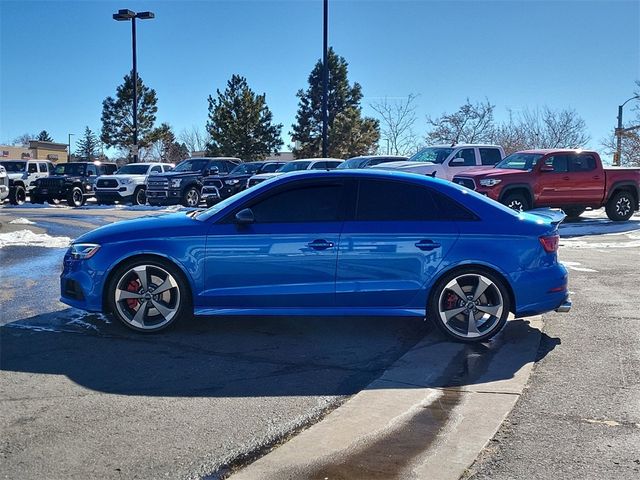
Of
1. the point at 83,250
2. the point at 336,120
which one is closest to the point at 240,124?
the point at 336,120

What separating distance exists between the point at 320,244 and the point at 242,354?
1194 mm

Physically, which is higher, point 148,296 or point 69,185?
point 69,185

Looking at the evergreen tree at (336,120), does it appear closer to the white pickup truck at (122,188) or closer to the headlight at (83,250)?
the white pickup truck at (122,188)

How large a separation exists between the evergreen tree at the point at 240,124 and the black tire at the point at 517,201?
3535cm

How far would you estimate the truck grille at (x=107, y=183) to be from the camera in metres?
24.9

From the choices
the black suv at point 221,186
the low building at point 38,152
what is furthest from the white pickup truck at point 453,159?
the low building at point 38,152

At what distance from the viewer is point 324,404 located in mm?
4281

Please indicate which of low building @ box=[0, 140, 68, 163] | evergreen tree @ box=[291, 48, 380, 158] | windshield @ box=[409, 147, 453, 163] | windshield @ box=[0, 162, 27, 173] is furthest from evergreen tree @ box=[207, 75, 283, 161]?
low building @ box=[0, 140, 68, 163]

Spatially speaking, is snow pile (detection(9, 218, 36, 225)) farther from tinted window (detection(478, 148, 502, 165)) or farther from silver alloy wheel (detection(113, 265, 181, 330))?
tinted window (detection(478, 148, 502, 165))

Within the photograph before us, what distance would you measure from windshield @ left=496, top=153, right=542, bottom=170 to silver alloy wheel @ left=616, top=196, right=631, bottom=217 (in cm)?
297

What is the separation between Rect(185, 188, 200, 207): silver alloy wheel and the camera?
23.0 m

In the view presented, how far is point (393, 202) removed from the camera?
592cm

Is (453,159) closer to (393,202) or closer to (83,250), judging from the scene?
(393,202)

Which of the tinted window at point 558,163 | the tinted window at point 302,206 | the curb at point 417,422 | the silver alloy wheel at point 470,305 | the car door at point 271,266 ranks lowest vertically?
the curb at point 417,422
